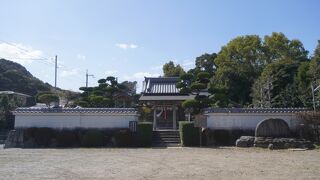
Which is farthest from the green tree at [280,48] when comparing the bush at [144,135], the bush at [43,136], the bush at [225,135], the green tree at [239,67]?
the bush at [43,136]

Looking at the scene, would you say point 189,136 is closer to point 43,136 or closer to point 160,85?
point 43,136

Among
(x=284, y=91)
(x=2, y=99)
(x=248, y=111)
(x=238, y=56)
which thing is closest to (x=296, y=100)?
(x=284, y=91)

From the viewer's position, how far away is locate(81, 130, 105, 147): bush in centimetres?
2306

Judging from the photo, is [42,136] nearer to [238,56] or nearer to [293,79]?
[293,79]

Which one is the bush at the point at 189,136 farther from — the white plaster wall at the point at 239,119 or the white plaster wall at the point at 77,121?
the white plaster wall at the point at 77,121

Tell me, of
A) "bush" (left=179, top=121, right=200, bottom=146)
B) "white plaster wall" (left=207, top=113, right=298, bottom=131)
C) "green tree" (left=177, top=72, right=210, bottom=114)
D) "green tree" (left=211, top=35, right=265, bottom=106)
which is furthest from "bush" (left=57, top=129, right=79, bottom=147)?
"green tree" (left=211, top=35, right=265, bottom=106)

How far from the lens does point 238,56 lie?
44.8 m

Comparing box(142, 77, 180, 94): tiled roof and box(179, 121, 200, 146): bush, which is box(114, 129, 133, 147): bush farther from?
box(142, 77, 180, 94): tiled roof

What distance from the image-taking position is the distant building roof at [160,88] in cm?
3272

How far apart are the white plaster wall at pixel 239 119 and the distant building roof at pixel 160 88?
26.1 ft

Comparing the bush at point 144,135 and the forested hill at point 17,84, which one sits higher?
the forested hill at point 17,84

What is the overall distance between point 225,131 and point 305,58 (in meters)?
21.2

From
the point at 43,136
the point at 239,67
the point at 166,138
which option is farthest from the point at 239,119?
the point at 239,67

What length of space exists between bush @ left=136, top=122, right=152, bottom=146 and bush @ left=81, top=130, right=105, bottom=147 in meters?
2.18
